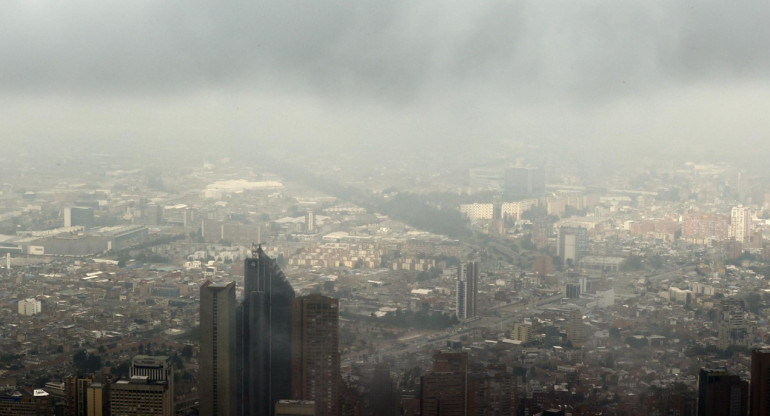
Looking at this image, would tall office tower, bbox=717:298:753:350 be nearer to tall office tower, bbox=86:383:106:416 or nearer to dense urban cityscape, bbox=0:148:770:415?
dense urban cityscape, bbox=0:148:770:415

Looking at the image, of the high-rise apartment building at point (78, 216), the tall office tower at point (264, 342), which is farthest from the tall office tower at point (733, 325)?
the high-rise apartment building at point (78, 216)

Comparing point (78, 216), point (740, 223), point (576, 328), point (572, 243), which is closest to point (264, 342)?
point (576, 328)

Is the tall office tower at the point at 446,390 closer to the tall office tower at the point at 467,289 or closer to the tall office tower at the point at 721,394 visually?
the tall office tower at the point at 467,289

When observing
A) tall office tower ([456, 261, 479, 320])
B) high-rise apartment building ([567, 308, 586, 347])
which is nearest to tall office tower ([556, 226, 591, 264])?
tall office tower ([456, 261, 479, 320])

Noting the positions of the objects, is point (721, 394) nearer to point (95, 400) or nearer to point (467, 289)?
point (467, 289)

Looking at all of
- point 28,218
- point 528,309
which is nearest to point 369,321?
point 528,309

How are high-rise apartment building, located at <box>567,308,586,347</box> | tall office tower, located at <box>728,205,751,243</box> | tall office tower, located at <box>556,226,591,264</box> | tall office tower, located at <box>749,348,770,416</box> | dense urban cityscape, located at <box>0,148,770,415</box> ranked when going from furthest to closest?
1. tall office tower, located at <box>728,205,751,243</box>
2. tall office tower, located at <box>556,226,591,264</box>
3. high-rise apartment building, located at <box>567,308,586,347</box>
4. dense urban cityscape, located at <box>0,148,770,415</box>
5. tall office tower, located at <box>749,348,770,416</box>

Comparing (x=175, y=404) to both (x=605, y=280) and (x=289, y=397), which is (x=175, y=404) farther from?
(x=605, y=280)
